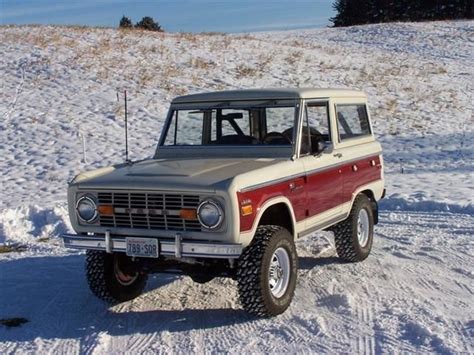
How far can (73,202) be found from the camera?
5.85 metres

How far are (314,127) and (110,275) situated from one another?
A: 2515 mm

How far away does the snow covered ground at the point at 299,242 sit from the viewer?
530 centimetres

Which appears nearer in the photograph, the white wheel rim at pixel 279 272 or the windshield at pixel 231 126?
the white wheel rim at pixel 279 272

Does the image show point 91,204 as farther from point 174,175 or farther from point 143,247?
point 174,175

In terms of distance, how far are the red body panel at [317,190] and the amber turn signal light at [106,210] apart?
1183mm

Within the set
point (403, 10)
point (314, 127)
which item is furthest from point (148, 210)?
point (403, 10)

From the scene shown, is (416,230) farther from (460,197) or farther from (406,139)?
(406,139)

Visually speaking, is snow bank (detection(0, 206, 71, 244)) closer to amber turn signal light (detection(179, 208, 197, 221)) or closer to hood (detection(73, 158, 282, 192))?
hood (detection(73, 158, 282, 192))

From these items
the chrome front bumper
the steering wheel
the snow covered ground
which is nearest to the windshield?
the steering wheel

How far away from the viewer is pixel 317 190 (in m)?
6.34

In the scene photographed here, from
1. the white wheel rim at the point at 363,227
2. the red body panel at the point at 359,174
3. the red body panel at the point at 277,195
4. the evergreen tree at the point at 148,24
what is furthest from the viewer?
the evergreen tree at the point at 148,24

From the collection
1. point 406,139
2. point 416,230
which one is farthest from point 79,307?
point 406,139

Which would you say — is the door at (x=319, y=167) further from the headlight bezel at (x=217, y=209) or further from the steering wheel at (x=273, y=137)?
the headlight bezel at (x=217, y=209)

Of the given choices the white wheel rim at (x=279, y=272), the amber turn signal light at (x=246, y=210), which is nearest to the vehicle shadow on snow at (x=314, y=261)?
the white wheel rim at (x=279, y=272)
